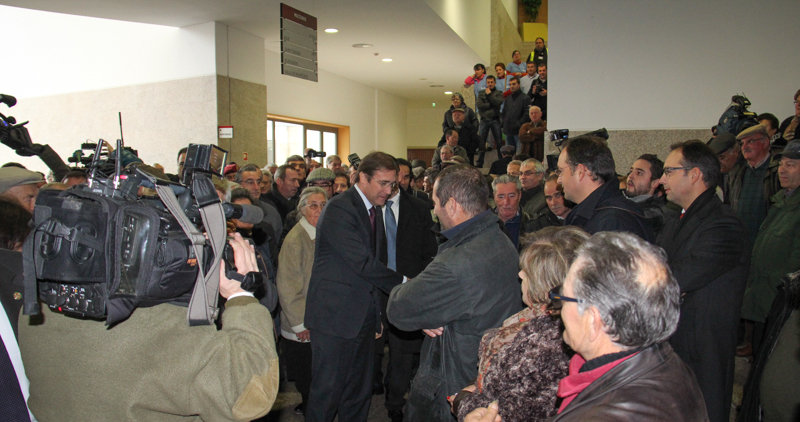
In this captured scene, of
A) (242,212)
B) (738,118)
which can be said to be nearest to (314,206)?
(242,212)

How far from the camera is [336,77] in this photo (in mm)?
14414

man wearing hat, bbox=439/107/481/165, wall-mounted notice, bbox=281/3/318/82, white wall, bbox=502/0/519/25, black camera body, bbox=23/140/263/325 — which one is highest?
white wall, bbox=502/0/519/25

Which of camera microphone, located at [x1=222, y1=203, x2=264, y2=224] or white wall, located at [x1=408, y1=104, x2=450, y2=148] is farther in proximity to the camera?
white wall, located at [x1=408, y1=104, x2=450, y2=148]

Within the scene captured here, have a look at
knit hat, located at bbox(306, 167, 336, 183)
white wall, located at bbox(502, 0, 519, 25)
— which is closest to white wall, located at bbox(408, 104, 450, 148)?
white wall, located at bbox(502, 0, 519, 25)

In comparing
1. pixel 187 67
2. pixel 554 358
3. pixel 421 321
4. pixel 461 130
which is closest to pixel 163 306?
pixel 421 321

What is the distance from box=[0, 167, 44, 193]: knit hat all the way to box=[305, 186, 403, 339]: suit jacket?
1.80m

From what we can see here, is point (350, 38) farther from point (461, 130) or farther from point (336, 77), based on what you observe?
point (336, 77)

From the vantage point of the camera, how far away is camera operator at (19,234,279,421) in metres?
1.35

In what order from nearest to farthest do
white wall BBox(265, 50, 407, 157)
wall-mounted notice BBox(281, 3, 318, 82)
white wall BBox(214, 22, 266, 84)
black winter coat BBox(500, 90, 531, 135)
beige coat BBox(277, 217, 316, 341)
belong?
beige coat BBox(277, 217, 316, 341), wall-mounted notice BBox(281, 3, 318, 82), white wall BBox(214, 22, 266, 84), black winter coat BBox(500, 90, 531, 135), white wall BBox(265, 50, 407, 157)

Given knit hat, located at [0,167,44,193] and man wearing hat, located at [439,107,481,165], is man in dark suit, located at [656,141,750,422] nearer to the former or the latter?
knit hat, located at [0,167,44,193]

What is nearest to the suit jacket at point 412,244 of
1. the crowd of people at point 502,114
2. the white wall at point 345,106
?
the crowd of people at point 502,114

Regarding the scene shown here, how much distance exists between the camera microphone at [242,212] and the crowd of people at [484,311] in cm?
8

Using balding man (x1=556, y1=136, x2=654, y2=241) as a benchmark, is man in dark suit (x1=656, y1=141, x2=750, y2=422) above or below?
below

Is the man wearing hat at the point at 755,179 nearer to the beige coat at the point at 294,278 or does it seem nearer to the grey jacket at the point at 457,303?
the grey jacket at the point at 457,303
